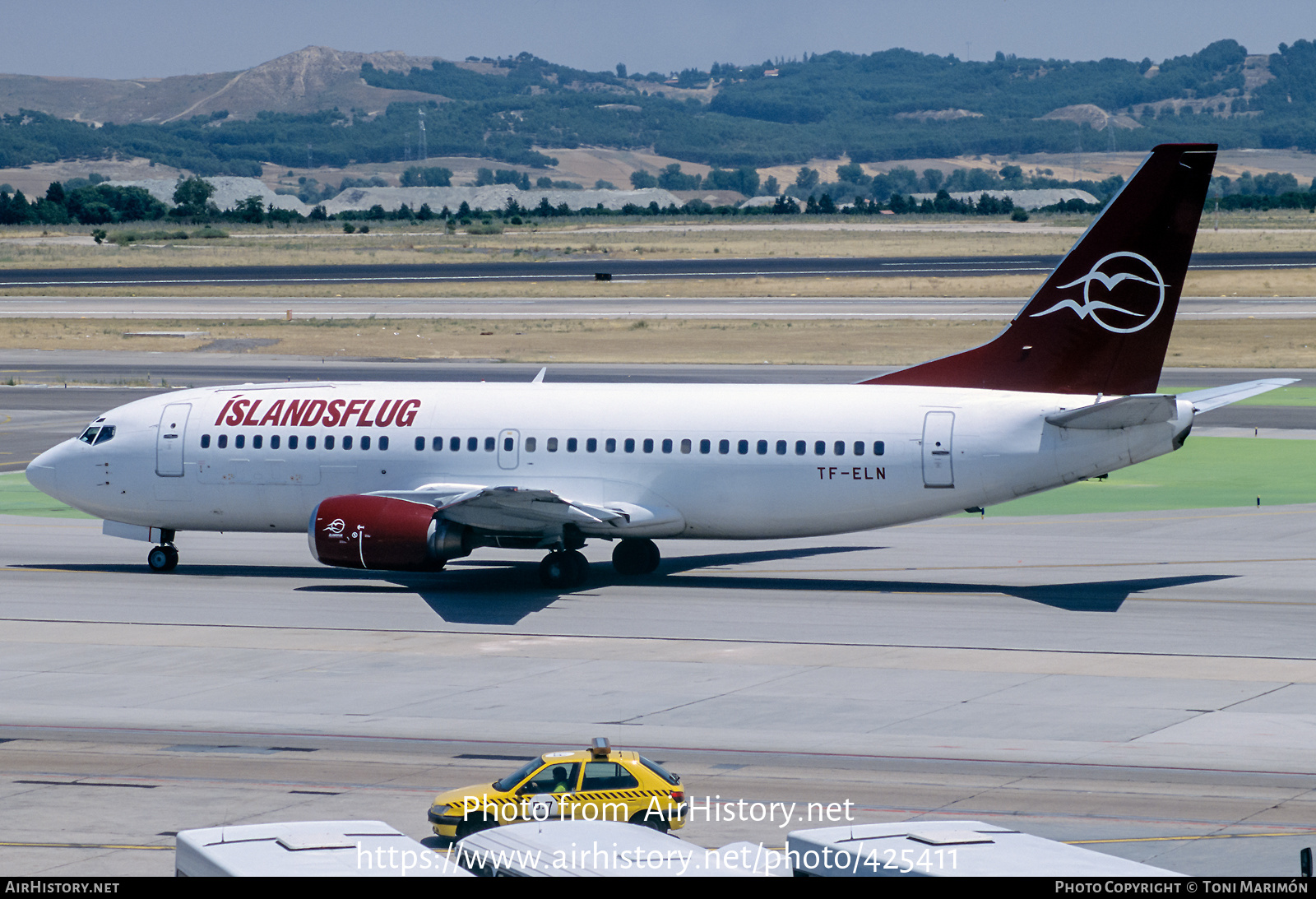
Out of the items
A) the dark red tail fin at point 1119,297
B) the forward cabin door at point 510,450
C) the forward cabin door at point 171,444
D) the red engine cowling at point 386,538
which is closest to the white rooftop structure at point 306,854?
the red engine cowling at point 386,538

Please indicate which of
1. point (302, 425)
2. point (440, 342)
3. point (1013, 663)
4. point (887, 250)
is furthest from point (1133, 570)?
point (887, 250)

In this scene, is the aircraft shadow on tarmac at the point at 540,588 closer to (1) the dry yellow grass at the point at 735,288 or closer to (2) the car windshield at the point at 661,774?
(2) the car windshield at the point at 661,774

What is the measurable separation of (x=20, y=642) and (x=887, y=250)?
5449 inches

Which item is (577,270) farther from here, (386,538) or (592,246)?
(386,538)

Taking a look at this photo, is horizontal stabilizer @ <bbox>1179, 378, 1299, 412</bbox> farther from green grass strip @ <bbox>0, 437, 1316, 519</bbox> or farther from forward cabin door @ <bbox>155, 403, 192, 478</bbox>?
forward cabin door @ <bbox>155, 403, 192, 478</bbox>

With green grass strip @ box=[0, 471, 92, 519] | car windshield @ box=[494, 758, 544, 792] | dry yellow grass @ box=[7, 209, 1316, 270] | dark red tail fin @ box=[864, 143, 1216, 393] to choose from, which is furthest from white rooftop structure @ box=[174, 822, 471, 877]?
dry yellow grass @ box=[7, 209, 1316, 270]

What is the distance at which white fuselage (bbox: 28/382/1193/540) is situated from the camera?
107 ft

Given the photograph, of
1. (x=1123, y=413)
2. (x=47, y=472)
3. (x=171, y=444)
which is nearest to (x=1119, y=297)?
(x=1123, y=413)

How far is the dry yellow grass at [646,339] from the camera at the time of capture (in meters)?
80.6

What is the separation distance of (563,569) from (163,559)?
1020 centimetres

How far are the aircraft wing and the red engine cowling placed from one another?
0.47 meters

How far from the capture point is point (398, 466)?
35875mm

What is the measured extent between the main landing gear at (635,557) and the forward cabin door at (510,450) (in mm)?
3141
